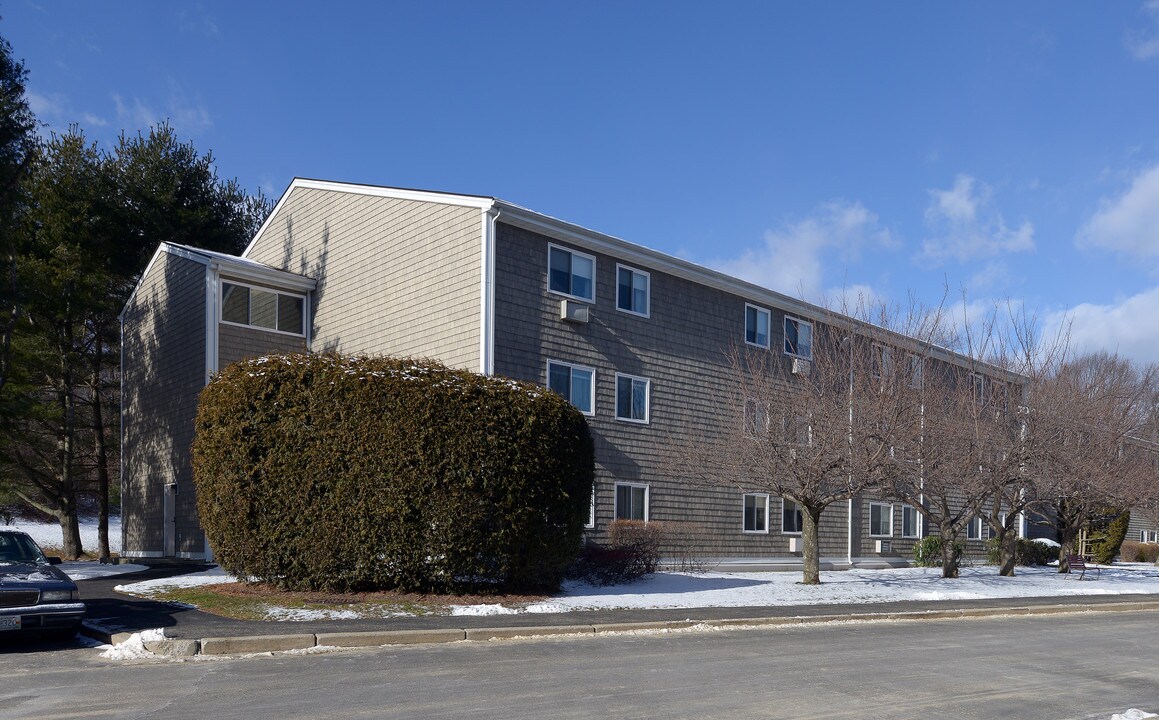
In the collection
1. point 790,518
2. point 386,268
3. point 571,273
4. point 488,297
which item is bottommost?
point 790,518

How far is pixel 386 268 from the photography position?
25844mm

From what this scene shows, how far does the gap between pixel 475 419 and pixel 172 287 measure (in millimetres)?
15731

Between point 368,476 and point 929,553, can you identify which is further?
point 929,553

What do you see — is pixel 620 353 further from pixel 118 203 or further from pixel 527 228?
pixel 118 203

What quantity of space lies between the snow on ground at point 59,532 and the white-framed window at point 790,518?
27.6 m

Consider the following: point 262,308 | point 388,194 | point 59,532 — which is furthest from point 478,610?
point 59,532

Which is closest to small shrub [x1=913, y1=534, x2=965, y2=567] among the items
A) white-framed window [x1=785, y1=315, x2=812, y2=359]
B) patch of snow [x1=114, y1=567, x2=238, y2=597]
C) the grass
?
white-framed window [x1=785, y1=315, x2=812, y2=359]

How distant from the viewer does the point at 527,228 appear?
2375 cm

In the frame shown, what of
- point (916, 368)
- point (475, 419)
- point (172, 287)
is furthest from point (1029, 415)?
point (172, 287)

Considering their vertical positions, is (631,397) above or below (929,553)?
above

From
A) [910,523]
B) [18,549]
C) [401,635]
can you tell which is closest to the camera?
[401,635]

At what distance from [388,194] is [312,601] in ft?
43.7

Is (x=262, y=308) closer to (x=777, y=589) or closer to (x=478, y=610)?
(x=478, y=610)

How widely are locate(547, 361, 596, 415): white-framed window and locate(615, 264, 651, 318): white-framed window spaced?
7.17ft
